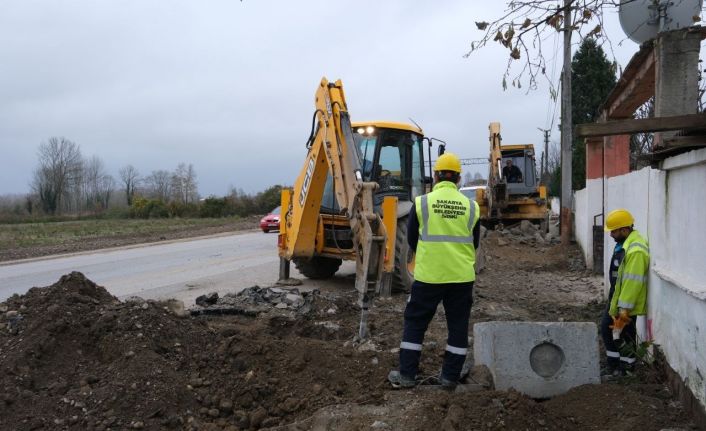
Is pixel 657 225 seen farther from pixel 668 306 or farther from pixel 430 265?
pixel 430 265

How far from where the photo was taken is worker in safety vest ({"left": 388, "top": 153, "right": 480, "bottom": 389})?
16.3 ft

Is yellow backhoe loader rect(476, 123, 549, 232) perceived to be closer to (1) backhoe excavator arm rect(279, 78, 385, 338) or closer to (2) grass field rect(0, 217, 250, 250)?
(1) backhoe excavator arm rect(279, 78, 385, 338)

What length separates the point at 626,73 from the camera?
28.5 ft

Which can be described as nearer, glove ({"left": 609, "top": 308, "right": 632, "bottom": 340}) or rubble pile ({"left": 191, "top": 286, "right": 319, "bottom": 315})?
glove ({"left": 609, "top": 308, "right": 632, "bottom": 340})

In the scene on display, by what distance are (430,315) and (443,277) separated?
368mm

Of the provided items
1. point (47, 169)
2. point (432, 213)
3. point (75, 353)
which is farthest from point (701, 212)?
point (47, 169)

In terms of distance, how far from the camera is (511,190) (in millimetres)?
22234

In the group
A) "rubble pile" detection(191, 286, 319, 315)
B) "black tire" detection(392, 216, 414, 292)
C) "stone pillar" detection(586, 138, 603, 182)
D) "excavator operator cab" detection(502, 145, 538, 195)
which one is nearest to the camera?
"rubble pile" detection(191, 286, 319, 315)

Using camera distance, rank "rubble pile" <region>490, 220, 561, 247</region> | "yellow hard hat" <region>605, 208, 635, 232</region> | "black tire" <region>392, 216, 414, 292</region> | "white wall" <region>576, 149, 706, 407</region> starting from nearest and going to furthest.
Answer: "white wall" <region>576, 149, 706, 407</region> < "yellow hard hat" <region>605, 208, 635, 232</region> < "black tire" <region>392, 216, 414, 292</region> < "rubble pile" <region>490, 220, 561, 247</region>

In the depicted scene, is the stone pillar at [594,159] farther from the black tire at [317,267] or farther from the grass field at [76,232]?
the grass field at [76,232]

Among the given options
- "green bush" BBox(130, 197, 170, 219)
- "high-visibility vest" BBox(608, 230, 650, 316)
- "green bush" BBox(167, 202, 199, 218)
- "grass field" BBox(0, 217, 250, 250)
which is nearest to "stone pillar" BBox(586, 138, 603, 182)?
"high-visibility vest" BBox(608, 230, 650, 316)

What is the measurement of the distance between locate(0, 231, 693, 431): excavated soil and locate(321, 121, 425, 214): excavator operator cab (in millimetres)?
3717

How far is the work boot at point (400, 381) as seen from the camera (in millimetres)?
5008

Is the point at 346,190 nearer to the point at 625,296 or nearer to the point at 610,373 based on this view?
the point at 625,296
